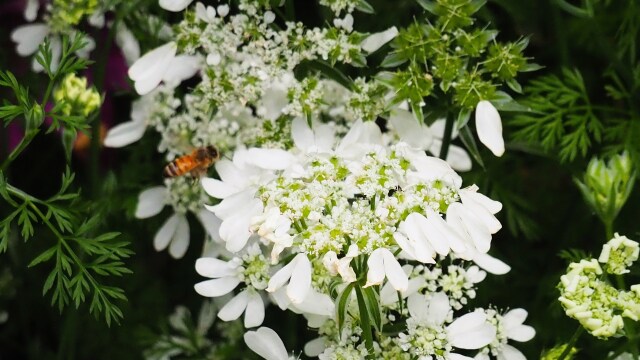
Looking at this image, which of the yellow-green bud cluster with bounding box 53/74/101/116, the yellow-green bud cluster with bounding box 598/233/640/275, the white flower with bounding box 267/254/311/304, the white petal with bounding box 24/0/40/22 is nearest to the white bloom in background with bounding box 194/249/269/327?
the white flower with bounding box 267/254/311/304

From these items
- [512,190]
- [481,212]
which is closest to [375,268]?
[481,212]

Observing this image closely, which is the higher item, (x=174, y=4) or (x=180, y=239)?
(x=174, y=4)

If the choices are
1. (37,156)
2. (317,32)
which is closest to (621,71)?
(317,32)

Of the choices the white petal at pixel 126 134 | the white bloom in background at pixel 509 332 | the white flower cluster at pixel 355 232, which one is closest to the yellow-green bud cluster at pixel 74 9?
the white petal at pixel 126 134

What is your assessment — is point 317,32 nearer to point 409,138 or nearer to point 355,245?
point 409,138

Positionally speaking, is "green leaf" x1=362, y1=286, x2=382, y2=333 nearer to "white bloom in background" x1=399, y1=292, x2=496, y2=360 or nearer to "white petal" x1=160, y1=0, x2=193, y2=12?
"white bloom in background" x1=399, y1=292, x2=496, y2=360

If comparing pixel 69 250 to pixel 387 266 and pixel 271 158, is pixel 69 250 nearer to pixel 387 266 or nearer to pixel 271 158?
pixel 271 158

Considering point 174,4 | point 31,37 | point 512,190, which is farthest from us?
point 512,190
